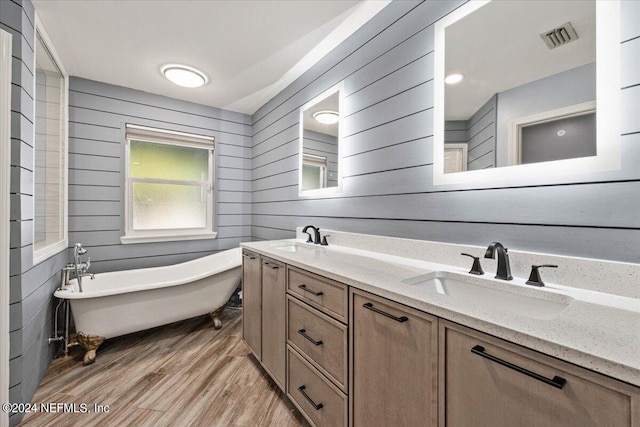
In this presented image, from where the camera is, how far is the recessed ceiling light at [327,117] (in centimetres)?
220

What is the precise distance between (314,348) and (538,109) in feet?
4.79

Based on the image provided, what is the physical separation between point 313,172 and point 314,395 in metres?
1.70

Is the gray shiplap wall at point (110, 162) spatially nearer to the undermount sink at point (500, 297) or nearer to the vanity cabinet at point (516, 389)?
the undermount sink at point (500, 297)

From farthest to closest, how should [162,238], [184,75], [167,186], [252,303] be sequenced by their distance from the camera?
[167,186] → [162,238] → [184,75] → [252,303]

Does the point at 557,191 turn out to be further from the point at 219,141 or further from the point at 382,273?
the point at 219,141

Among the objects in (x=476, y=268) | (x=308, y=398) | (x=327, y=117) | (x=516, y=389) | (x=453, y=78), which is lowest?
(x=308, y=398)

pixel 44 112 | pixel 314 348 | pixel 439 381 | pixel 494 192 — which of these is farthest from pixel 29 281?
pixel 494 192

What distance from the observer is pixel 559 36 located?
3.36 ft

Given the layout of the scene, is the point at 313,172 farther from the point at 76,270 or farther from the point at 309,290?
the point at 76,270

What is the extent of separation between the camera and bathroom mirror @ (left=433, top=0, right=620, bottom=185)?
949mm

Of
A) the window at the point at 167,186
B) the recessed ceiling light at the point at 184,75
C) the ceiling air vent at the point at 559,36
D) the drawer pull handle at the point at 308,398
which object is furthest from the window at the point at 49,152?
the ceiling air vent at the point at 559,36

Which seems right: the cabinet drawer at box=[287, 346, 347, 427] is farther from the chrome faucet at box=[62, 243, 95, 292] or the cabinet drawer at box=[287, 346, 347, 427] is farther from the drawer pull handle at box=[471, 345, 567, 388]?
the chrome faucet at box=[62, 243, 95, 292]

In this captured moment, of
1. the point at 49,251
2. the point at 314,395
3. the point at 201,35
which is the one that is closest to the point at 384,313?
the point at 314,395

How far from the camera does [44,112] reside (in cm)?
218
